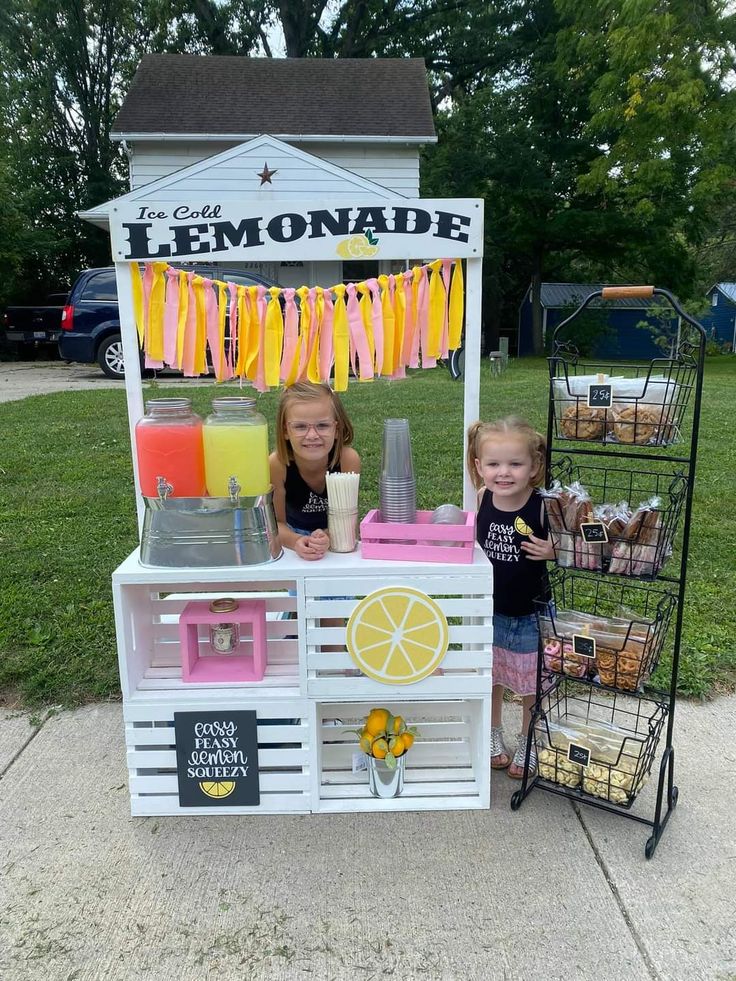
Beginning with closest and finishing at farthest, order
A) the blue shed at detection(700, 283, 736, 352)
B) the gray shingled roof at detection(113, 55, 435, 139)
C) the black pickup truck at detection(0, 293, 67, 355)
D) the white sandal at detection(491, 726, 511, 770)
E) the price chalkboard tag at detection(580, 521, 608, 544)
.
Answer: the price chalkboard tag at detection(580, 521, 608, 544), the white sandal at detection(491, 726, 511, 770), the gray shingled roof at detection(113, 55, 435, 139), the black pickup truck at detection(0, 293, 67, 355), the blue shed at detection(700, 283, 736, 352)

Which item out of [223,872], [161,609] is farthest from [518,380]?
[223,872]

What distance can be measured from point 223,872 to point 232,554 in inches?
36.8

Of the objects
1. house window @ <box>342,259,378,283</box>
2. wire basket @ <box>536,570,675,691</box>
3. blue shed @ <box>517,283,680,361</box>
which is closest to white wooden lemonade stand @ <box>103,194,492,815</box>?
wire basket @ <box>536,570,675,691</box>

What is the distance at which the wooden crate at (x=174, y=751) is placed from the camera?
2.36 m

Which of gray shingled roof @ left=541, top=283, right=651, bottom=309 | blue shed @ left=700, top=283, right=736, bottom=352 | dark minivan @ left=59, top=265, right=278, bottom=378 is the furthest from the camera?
blue shed @ left=700, top=283, right=736, bottom=352

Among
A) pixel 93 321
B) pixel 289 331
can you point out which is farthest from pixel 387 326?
pixel 93 321

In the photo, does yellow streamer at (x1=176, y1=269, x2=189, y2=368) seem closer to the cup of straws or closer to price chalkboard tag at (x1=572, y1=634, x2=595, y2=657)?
the cup of straws

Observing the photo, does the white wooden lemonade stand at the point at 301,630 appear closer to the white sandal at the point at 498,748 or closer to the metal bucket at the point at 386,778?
the metal bucket at the point at 386,778

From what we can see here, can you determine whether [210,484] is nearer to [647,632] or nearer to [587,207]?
[647,632]

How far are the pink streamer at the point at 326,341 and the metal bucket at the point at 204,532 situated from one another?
0.49 m

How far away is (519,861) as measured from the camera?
85.4 inches

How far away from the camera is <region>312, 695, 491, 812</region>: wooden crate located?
7.91 ft

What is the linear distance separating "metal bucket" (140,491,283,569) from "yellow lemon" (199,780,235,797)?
0.71 m

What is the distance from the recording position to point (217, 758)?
2.37 m
